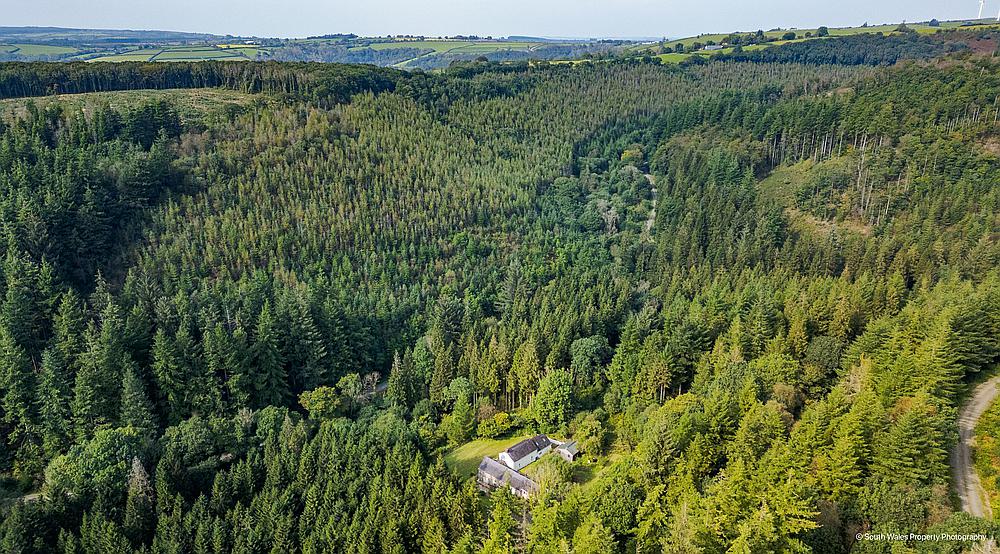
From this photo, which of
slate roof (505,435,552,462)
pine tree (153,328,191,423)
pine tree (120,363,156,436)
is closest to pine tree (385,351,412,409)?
slate roof (505,435,552,462)

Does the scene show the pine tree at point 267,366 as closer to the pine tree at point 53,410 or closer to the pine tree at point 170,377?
the pine tree at point 170,377

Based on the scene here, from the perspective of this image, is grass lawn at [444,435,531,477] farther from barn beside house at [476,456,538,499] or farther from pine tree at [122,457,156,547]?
pine tree at [122,457,156,547]

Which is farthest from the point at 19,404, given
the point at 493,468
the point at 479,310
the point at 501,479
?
the point at 479,310

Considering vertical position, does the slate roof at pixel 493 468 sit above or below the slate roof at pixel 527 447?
below

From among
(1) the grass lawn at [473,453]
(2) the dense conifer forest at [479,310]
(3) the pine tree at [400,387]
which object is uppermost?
(2) the dense conifer forest at [479,310]

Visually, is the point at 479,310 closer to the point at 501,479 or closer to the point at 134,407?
the point at 501,479

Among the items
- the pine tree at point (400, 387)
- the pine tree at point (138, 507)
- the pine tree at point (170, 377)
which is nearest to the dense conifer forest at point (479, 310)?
the pine tree at point (138, 507)

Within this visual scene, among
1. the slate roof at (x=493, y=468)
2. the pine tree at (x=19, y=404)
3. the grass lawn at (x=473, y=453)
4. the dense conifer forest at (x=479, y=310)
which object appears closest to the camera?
the dense conifer forest at (x=479, y=310)

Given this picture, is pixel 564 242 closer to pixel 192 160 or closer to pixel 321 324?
pixel 321 324
